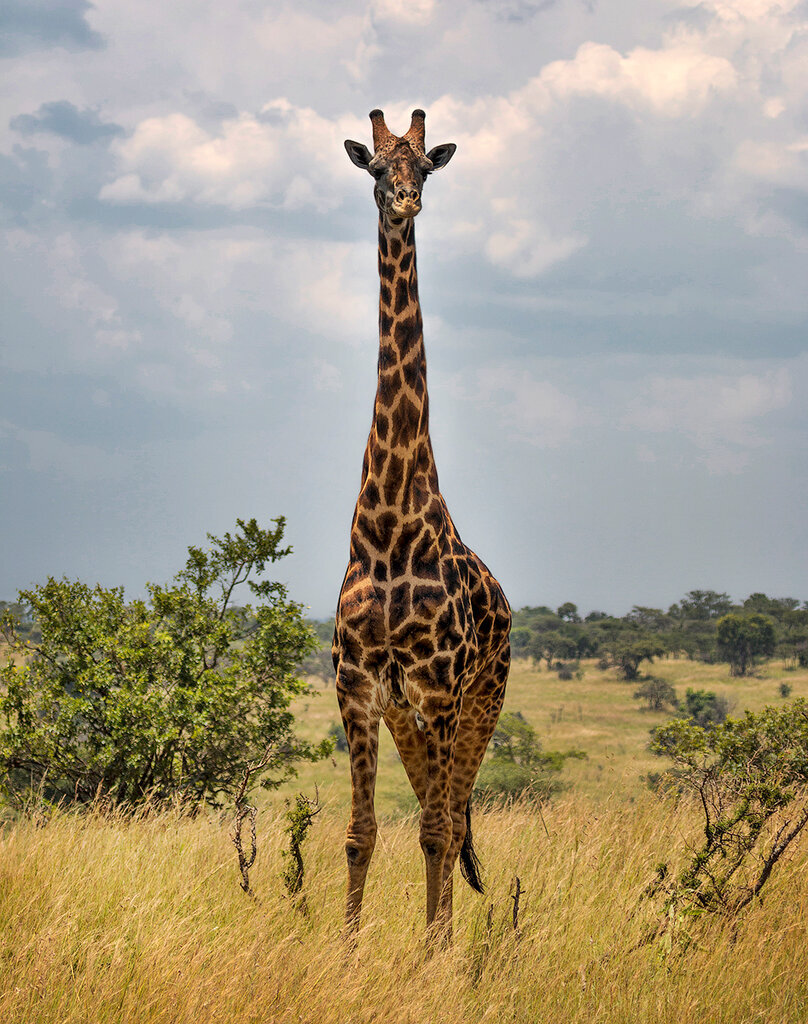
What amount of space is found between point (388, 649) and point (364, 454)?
1372 millimetres

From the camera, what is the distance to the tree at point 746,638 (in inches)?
2384

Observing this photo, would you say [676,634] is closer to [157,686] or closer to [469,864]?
[157,686]

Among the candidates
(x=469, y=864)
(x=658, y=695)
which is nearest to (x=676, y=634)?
(x=658, y=695)

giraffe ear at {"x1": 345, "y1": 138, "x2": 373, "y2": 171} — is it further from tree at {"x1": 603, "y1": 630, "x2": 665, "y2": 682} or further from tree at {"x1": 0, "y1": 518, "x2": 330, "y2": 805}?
tree at {"x1": 603, "y1": 630, "x2": 665, "y2": 682}

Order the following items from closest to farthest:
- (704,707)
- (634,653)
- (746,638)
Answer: (704,707) < (746,638) < (634,653)

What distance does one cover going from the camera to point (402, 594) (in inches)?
223

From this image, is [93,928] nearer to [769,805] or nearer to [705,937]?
[705,937]

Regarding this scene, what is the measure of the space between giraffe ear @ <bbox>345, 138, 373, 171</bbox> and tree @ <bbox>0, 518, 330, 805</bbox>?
7805 mm

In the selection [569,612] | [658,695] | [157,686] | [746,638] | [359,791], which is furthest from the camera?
[569,612]

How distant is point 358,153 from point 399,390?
1.71 metres

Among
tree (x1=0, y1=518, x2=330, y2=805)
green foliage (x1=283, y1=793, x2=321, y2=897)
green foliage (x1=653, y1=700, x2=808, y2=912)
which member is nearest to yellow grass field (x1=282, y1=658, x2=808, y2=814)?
tree (x1=0, y1=518, x2=330, y2=805)

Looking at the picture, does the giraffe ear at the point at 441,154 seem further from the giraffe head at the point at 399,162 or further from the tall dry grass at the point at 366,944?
the tall dry grass at the point at 366,944

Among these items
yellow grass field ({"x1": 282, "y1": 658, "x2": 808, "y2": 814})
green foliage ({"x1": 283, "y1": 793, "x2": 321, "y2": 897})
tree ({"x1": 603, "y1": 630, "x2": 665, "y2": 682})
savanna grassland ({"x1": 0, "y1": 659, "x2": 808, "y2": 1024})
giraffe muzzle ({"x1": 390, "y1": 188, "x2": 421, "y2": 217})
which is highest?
giraffe muzzle ({"x1": 390, "y1": 188, "x2": 421, "y2": 217})

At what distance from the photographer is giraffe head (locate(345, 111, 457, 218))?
18.3 ft
